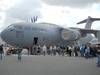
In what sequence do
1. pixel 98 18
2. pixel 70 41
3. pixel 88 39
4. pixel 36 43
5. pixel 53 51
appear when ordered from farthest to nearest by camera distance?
pixel 98 18 < pixel 88 39 < pixel 70 41 < pixel 36 43 < pixel 53 51

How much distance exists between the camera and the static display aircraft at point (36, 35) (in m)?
40.3

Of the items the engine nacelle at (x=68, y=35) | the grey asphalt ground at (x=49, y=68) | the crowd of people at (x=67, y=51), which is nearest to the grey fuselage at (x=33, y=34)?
the engine nacelle at (x=68, y=35)

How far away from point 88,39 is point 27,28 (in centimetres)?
1830

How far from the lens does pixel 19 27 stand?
4050 centimetres

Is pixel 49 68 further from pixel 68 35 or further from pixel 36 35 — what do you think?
pixel 68 35

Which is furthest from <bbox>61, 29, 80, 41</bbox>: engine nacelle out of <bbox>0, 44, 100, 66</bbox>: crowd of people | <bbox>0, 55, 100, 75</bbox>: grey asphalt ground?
<bbox>0, 55, 100, 75</bbox>: grey asphalt ground

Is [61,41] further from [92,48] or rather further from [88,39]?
[92,48]

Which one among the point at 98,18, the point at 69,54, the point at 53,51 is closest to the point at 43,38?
the point at 53,51

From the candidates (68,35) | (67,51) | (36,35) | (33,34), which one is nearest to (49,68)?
(67,51)

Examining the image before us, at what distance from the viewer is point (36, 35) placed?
41656mm

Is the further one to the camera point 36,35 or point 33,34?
point 36,35

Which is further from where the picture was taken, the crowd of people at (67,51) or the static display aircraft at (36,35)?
the static display aircraft at (36,35)

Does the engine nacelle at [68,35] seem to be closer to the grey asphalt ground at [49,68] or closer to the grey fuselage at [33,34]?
the grey fuselage at [33,34]

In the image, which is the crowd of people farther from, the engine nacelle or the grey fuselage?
the engine nacelle
